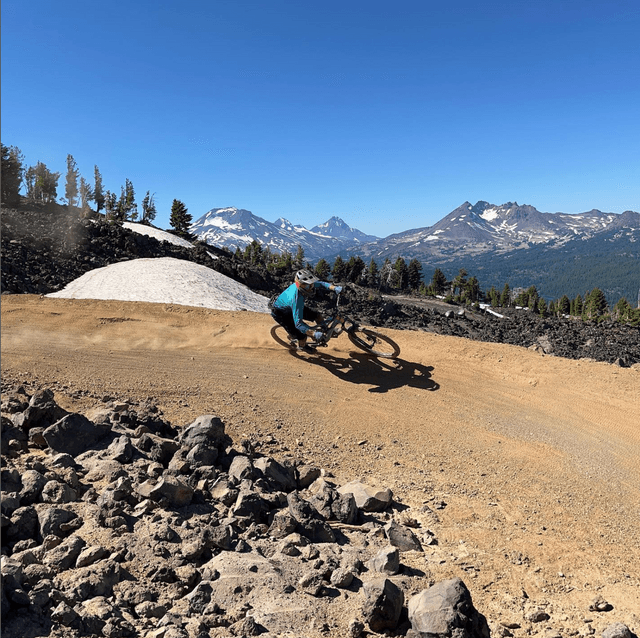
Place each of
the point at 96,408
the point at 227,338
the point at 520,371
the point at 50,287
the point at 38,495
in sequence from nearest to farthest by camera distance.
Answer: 1. the point at 38,495
2. the point at 96,408
3. the point at 520,371
4. the point at 227,338
5. the point at 50,287

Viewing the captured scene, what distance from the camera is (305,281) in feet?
40.7

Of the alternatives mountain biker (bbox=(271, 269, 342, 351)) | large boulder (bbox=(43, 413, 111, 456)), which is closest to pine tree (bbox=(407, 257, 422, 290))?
mountain biker (bbox=(271, 269, 342, 351))

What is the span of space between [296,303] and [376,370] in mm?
2959

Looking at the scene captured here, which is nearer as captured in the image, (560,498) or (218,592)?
(218,592)

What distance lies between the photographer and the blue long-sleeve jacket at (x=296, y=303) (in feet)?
40.6

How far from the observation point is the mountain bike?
42.3ft

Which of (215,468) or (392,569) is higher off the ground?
(215,468)

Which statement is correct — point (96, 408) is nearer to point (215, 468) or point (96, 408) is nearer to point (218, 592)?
point (215, 468)

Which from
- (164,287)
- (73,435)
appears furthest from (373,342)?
(164,287)

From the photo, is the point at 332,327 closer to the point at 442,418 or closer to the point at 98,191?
the point at 442,418

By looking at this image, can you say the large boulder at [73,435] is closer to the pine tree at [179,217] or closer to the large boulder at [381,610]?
the large boulder at [381,610]

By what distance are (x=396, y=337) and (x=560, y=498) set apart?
25.0 ft

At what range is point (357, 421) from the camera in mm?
9859

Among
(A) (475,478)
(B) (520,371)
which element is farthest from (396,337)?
(A) (475,478)
